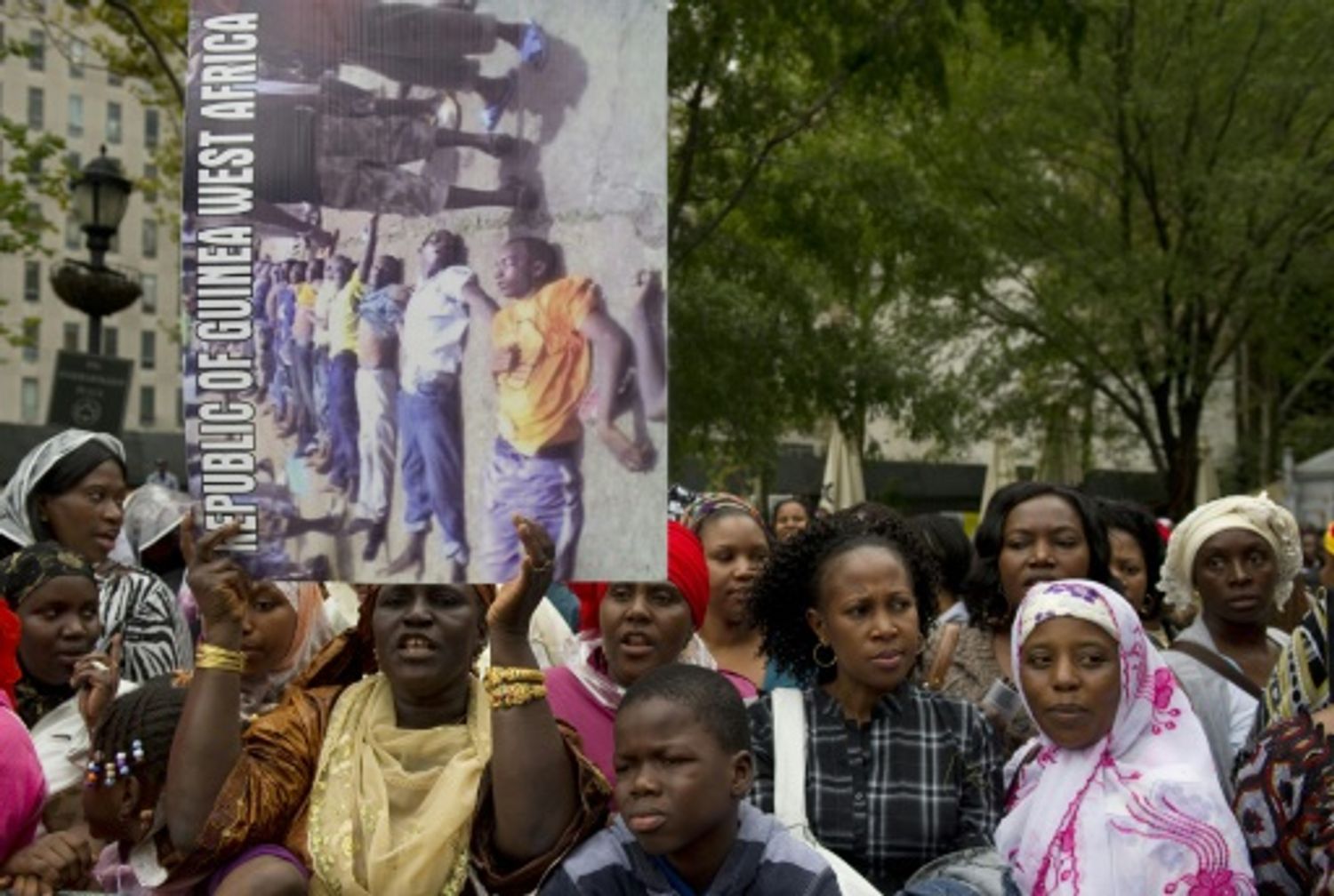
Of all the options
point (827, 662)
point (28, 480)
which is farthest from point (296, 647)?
point (827, 662)

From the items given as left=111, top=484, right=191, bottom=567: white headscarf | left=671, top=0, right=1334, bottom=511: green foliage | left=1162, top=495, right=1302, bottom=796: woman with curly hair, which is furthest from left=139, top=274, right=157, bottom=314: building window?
left=1162, top=495, right=1302, bottom=796: woman with curly hair

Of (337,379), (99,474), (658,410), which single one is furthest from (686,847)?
(99,474)

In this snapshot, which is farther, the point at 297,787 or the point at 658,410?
the point at 297,787

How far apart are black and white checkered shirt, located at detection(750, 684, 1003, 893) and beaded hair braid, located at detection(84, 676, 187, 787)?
4.62 ft

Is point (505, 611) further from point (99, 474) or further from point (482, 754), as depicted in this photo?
point (99, 474)

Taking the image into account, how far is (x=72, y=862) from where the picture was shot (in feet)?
14.0

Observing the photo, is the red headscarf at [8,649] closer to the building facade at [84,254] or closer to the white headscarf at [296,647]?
the white headscarf at [296,647]

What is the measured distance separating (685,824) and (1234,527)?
9.10 feet

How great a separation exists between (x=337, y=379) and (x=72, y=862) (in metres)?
1.35

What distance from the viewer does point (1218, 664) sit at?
18.6 feet

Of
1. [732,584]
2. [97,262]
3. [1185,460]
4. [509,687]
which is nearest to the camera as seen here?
[509,687]

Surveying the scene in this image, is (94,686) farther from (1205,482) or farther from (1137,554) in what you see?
(1205,482)

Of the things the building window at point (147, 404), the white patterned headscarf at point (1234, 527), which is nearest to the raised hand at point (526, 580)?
the white patterned headscarf at point (1234, 527)

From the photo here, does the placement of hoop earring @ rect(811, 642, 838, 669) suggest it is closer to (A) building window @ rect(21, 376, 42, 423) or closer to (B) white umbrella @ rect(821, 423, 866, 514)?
(B) white umbrella @ rect(821, 423, 866, 514)
